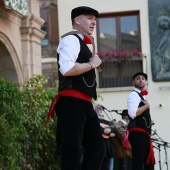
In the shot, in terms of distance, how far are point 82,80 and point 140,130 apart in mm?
4276

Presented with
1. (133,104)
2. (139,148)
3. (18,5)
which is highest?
(18,5)

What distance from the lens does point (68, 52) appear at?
4957 millimetres

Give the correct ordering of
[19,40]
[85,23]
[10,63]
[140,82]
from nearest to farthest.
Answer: [85,23] < [140,82] < [10,63] < [19,40]

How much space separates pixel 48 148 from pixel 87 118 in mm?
4422

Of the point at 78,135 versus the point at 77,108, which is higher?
the point at 77,108

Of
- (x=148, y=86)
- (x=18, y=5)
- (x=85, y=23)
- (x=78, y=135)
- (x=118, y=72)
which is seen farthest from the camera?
(x=118, y=72)

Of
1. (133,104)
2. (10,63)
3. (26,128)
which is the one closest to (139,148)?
(133,104)

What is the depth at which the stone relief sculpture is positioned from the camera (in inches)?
690

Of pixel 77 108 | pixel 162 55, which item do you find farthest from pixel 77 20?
pixel 162 55

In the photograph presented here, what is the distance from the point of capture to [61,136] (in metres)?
5.05

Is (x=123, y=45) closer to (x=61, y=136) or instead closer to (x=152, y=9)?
(x=152, y=9)

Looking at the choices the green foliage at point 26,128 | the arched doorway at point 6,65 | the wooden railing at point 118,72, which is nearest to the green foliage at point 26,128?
the green foliage at point 26,128

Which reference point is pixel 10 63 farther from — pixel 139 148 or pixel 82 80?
pixel 82 80

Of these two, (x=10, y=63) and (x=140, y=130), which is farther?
(x=10, y=63)
